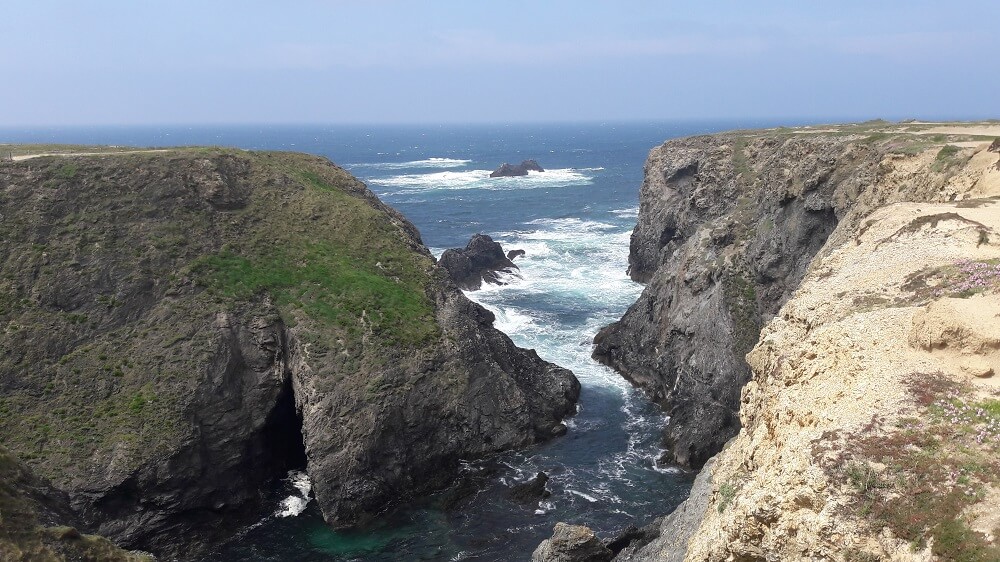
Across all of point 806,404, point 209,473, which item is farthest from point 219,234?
point 806,404

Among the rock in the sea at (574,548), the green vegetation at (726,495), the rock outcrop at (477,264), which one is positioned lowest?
the rock in the sea at (574,548)

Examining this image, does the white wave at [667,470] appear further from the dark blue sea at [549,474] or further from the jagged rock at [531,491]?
the jagged rock at [531,491]

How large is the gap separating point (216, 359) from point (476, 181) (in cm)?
13243

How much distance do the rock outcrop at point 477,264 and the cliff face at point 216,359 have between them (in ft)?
83.0

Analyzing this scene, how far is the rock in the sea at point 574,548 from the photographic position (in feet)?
94.4

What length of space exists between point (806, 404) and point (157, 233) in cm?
4475

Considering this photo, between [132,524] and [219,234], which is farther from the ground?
[219,234]

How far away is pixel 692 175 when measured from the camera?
73188 mm

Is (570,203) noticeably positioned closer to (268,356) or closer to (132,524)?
(268,356)

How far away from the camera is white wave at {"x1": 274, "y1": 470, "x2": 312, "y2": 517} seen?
3750cm

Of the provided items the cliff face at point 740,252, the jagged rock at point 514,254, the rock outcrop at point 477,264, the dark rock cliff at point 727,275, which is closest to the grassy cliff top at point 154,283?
the dark rock cliff at point 727,275

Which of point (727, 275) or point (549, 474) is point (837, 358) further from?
point (727, 275)

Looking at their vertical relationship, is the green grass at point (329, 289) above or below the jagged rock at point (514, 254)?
above

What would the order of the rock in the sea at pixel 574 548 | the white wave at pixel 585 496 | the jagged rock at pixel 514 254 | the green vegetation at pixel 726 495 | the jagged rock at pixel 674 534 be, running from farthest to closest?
the jagged rock at pixel 514 254
the white wave at pixel 585 496
the rock in the sea at pixel 574 548
the jagged rock at pixel 674 534
the green vegetation at pixel 726 495
